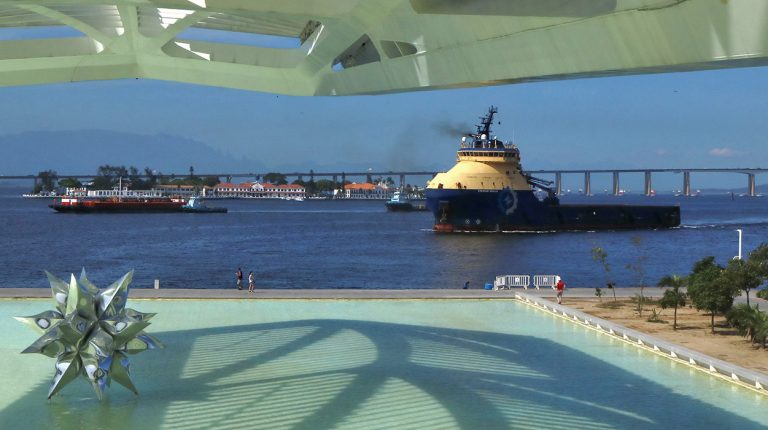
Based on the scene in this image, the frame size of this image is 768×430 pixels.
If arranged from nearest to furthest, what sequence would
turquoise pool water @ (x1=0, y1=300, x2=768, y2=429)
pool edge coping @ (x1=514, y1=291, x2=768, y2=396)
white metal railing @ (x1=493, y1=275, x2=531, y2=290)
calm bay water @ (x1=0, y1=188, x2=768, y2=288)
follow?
turquoise pool water @ (x1=0, y1=300, x2=768, y2=429) < pool edge coping @ (x1=514, y1=291, x2=768, y2=396) < white metal railing @ (x1=493, y1=275, x2=531, y2=290) < calm bay water @ (x1=0, y1=188, x2=768, y2=288)

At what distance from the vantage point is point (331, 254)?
222 ft

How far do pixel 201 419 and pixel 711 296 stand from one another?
42.1ft

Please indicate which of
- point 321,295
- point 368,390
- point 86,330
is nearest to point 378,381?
point 368,390

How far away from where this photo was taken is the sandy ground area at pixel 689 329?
19094 millimetres

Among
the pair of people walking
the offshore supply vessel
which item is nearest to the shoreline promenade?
the pair of people walking

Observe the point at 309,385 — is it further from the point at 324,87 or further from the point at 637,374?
the point at 637,374

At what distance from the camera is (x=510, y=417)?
1427 centimetres

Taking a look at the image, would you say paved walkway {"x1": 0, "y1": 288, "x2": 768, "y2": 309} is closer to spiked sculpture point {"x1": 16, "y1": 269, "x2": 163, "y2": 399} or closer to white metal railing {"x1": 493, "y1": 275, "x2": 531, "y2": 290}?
Result: white metal railing {"x1": 493, "y1": 275, "x2": 531, "y2": 290}

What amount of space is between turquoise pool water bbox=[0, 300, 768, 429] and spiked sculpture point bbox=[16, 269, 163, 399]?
65cm

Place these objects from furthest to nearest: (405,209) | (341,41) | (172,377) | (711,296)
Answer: (405,209) → (711,296) → (172,377) → (341,41)

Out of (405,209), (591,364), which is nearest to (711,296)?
(591,364)

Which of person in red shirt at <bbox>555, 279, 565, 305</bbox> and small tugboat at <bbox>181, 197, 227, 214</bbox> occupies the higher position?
small tugboat at <bbox>181, 197, 227, 214</bbox>

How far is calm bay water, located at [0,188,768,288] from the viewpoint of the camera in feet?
172

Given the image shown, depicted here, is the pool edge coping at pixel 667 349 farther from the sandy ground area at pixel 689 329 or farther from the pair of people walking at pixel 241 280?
the pair of people walking at pixel 241 280
